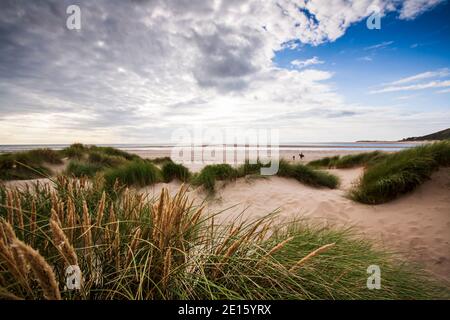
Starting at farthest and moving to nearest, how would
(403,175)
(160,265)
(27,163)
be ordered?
(27,163), (403,175), (160,265)

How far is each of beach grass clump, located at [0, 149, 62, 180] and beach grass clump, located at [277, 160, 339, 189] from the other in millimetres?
6534

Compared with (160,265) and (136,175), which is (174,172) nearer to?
(136,175)

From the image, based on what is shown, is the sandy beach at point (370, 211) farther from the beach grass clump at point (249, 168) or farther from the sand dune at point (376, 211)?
the beach grass clump at point (249, 168)

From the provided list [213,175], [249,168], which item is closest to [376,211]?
[249,168]

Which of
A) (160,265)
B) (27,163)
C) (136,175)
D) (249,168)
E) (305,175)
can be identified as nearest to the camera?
(160,265)

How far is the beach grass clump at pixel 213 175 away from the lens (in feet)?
19.7

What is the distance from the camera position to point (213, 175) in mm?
6211

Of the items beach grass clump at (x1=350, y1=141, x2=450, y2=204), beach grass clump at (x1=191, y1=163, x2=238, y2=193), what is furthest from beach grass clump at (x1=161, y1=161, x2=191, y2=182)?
beach grass clump at (x1=350, y1=141, x2=450, y2=204)

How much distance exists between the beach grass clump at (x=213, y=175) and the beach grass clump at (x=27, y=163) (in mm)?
3894

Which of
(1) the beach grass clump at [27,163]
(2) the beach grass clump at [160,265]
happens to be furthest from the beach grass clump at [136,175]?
(2) the beach grass clump at [160,265]

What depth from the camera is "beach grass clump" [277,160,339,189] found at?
7.09 meters

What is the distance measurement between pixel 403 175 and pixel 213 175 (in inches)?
173
